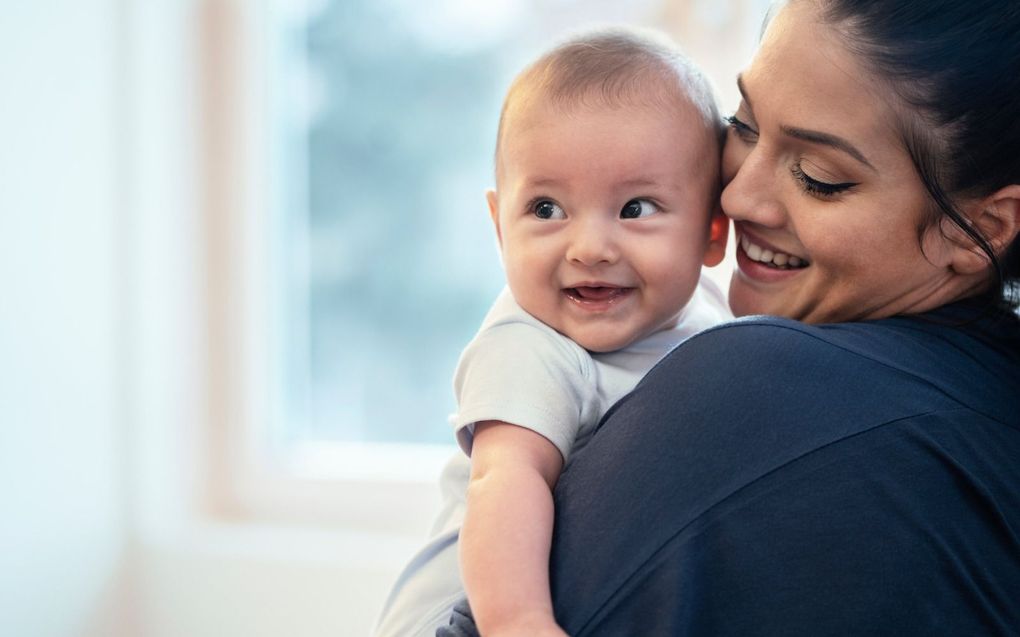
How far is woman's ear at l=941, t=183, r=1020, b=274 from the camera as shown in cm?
105

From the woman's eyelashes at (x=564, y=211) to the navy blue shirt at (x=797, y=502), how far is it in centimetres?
24

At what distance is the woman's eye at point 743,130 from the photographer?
1.16 metres

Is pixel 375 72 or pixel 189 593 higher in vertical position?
pixel 375 72

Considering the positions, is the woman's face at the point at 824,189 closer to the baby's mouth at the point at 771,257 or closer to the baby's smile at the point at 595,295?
the baby's mouth at the point at 771,257

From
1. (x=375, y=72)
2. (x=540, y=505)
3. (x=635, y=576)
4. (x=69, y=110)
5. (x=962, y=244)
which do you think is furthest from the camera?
(x=375, y=72)

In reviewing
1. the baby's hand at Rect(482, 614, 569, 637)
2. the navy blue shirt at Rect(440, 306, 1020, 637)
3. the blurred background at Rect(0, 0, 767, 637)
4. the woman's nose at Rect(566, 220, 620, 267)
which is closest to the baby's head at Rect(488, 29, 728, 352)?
the woman's nose at Rect(566, 220, 620, 267)

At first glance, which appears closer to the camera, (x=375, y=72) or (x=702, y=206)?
(x=702, y=206)

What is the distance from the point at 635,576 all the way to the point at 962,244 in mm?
494

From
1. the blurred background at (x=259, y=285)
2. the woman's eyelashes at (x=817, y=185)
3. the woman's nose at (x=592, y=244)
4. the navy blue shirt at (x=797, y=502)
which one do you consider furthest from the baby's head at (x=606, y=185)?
the blurred background at (x=259, y=285)

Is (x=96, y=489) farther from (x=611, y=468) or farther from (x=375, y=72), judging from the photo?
(x=611, y=468)

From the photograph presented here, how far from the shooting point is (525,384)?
1.05m

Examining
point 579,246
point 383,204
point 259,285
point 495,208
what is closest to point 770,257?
point 579,246

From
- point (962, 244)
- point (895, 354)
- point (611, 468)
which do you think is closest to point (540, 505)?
point (611, 468)

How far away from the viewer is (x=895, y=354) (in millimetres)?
926
